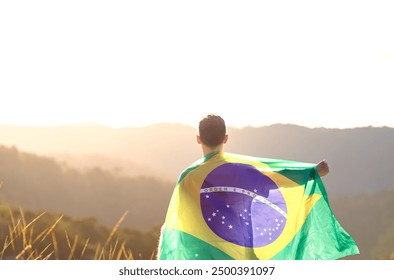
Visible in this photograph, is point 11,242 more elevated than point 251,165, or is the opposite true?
point 251,165

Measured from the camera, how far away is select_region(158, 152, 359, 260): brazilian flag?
3066mm

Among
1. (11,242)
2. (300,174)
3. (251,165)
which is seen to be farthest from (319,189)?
(11,242)

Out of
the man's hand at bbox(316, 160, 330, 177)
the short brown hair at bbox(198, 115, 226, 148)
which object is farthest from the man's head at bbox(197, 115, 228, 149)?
the man's hand at bbox(316, 160, 330, 177)

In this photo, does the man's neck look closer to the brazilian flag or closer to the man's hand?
the brazilian flag

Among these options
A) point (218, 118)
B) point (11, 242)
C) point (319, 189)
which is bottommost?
point (11, 242)

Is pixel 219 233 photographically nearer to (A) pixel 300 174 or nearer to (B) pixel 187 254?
(B) pixel 187 254

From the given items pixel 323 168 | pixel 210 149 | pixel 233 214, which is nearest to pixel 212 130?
pixel 210 149

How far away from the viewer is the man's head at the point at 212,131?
9.81ft

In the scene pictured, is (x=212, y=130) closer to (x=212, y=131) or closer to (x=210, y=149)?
(x=212, y=131)

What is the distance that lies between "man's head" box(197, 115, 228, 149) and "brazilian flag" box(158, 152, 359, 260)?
2.9 inches

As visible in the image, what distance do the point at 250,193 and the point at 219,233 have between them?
27cm

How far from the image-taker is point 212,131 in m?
3.00

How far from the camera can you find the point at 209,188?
3.07 metres
